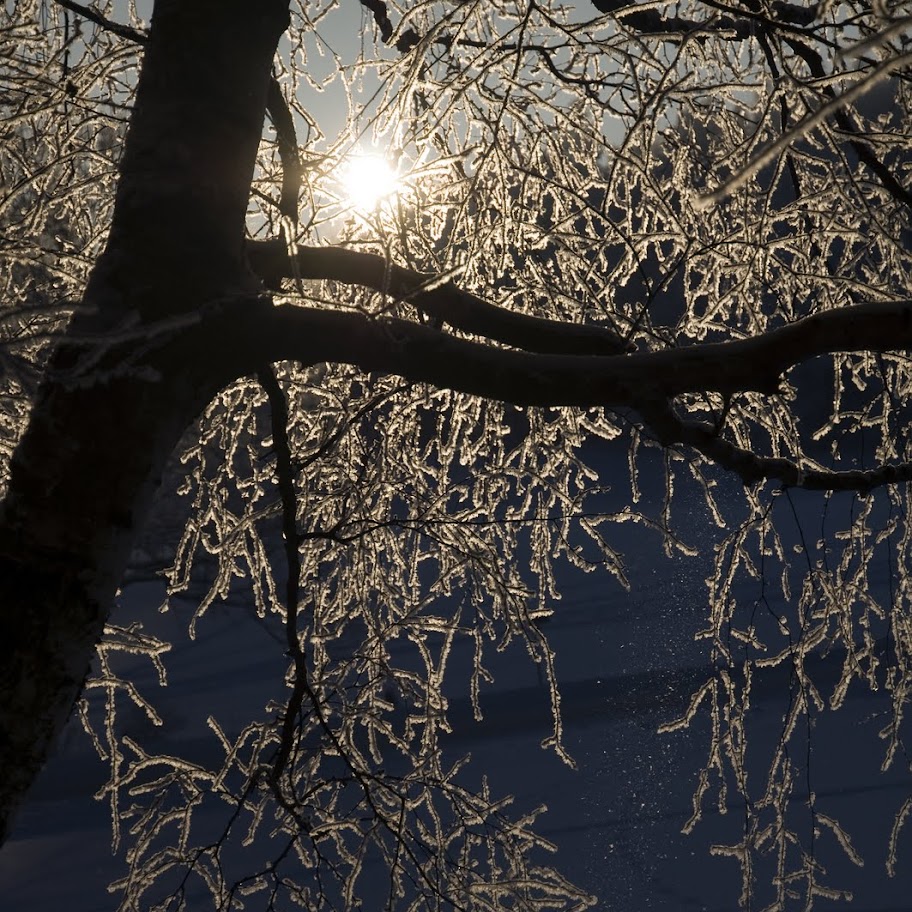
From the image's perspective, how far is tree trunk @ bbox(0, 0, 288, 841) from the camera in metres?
1.75

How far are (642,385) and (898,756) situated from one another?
8392mm

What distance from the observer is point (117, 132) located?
3678 millimetres

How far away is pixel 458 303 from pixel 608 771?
751 centimetres

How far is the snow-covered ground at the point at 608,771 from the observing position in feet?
24.2

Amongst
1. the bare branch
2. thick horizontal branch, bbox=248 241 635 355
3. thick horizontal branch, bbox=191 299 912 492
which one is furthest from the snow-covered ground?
the bare branch

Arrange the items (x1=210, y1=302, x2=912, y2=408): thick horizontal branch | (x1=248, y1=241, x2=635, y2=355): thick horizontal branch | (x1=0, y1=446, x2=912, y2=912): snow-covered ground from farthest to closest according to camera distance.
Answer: (x1=0, y1=446, x2=912, y2=912): snow-covered ground
(x1=248, y1=241, x2=635, y2=355): thick horizontal branch
(x1=210, y1=302, x2=912, y2=408): thick horizontal branch

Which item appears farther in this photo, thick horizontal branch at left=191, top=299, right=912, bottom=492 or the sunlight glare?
the sunlight glare

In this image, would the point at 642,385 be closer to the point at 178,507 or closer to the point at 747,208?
the point at 747,208

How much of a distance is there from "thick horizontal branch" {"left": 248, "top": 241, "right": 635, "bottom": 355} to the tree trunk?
1.34ft

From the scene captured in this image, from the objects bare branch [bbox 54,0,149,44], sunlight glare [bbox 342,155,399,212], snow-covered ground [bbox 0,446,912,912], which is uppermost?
bare branch [bbox 54,0,149,44]

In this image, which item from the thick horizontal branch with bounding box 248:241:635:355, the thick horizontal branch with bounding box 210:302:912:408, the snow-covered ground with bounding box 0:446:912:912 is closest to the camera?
the thick horizontal branch with bounding box 210:302:912:408

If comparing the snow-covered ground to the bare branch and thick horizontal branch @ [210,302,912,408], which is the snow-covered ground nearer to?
thick horizontal branch @ [210,302,912,408]

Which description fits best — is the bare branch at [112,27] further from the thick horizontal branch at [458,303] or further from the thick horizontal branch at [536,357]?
the thick horizontal branch at [536,357]

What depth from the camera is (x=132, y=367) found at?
1619 millimetres
